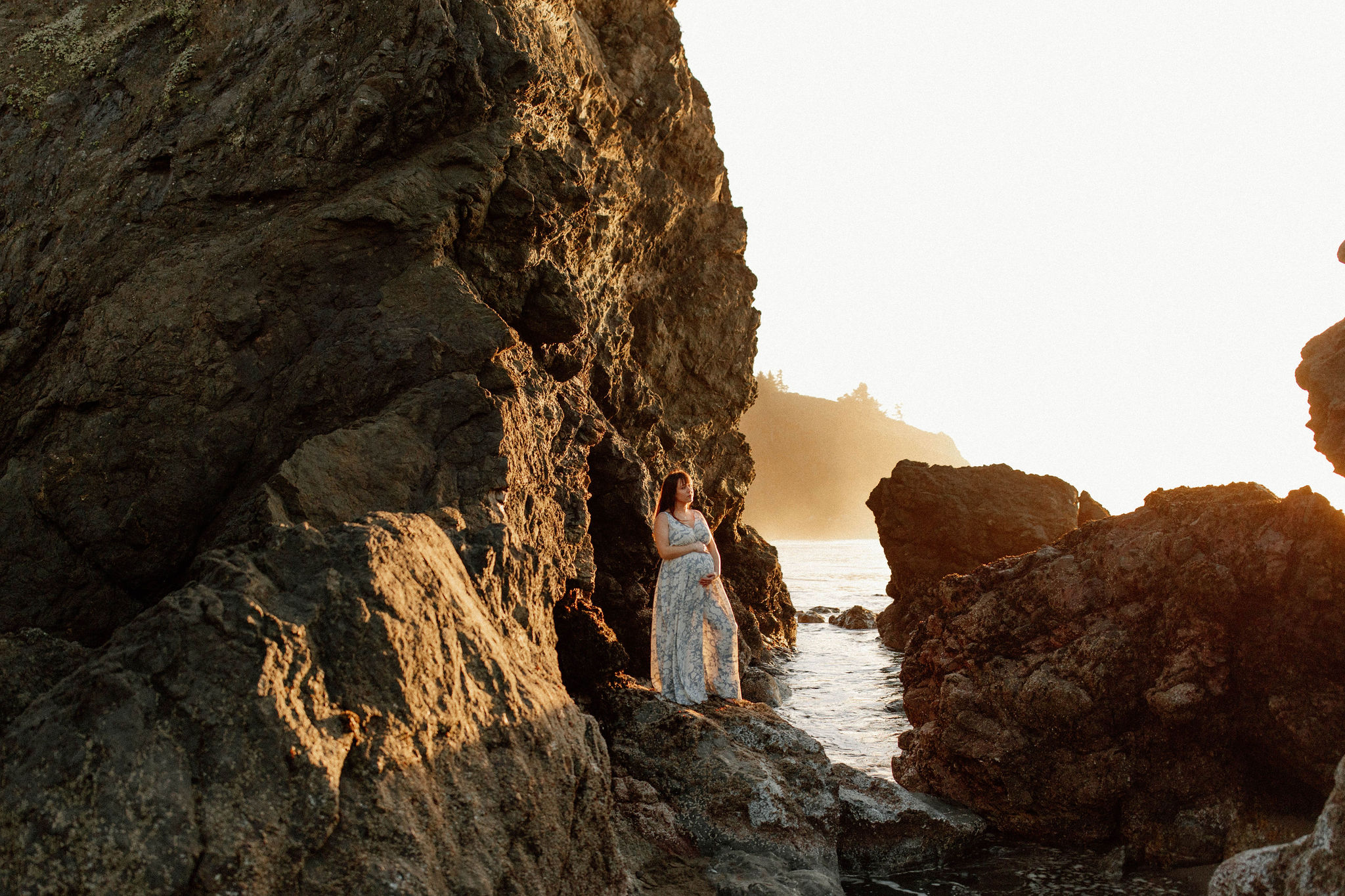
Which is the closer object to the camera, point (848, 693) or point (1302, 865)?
point (1302, 865)

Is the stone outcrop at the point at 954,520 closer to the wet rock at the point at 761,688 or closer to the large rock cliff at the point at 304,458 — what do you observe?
the wet rock at the point at 761,688

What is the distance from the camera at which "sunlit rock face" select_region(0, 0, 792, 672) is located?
581 centimetres

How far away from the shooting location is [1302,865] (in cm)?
385

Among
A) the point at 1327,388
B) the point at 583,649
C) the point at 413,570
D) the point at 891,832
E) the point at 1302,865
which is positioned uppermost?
the point at 1327,388

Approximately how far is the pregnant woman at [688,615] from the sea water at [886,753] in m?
2.21

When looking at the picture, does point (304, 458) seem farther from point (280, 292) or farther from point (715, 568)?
point (715, 568)

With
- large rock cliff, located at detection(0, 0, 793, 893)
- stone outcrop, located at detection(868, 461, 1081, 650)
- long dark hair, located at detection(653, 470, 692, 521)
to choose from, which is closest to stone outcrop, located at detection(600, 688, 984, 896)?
large rock cliff, located at detection(0, 0, 793, 893)

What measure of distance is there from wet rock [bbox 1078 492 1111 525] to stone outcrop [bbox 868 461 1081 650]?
1.08ft

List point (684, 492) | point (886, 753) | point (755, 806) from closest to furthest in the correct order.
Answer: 1. point (755, 806)
2. point (684, 492)
3. point (886, 753)

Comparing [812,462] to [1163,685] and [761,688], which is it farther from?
[1163,685]

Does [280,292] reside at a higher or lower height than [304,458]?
higher

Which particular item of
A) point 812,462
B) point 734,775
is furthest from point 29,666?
point 812,462

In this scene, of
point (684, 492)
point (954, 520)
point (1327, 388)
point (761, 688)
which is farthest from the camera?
point (954, 520)

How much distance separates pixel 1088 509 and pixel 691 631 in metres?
14.4
